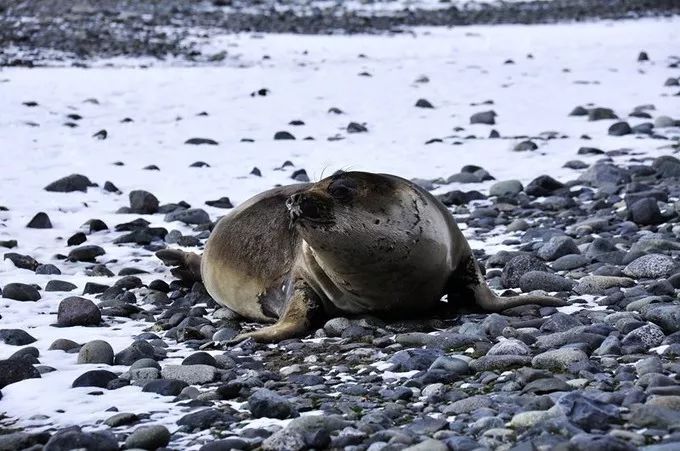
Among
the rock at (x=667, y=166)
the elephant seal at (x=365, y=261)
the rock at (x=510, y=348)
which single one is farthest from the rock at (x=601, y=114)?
the rock at (x=510, y=348)

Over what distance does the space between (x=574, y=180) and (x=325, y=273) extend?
4.01 metres

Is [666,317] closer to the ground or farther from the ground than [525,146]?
farther from the ground

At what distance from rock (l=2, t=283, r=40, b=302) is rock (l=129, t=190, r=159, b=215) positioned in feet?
7.71

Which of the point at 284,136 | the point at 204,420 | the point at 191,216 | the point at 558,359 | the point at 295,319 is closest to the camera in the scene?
the point at 204,420

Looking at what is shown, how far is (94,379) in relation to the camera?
14.6 ft

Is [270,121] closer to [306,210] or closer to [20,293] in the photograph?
[20,293]

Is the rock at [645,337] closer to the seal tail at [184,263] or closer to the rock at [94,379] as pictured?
the rock at [94,379]

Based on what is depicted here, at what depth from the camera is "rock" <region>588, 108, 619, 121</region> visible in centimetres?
1188

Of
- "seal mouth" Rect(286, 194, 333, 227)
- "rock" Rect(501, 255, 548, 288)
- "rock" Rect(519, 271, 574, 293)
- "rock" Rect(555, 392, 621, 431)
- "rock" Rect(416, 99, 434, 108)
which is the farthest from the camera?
"rock" Rect(416, 99, 434, 108)

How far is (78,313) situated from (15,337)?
1.54 feet

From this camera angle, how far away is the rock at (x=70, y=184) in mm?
9227

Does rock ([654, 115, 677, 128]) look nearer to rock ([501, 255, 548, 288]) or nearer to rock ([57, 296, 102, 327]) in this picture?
rock ([501, 255, 548, 288])

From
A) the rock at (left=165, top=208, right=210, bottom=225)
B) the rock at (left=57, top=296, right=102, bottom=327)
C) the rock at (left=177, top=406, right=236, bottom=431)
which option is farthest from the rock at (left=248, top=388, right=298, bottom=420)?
the rock at (left=165, top=208, right=210, bottom=225)

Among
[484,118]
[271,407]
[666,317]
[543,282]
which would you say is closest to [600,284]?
[543,282]
